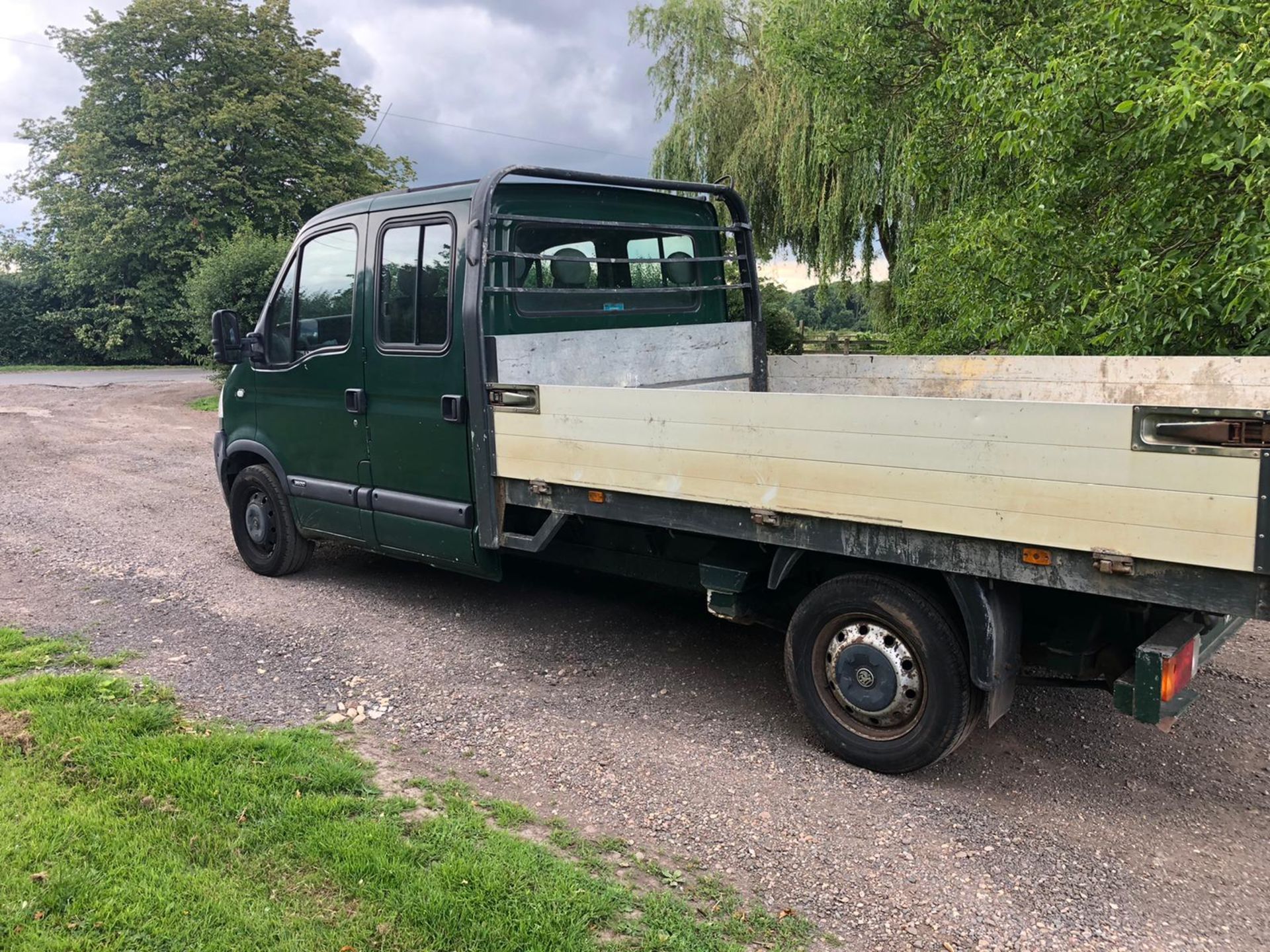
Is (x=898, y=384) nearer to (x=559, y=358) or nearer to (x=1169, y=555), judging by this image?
(x=559, y=358)

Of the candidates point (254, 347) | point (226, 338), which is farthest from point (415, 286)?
point (226, 338)

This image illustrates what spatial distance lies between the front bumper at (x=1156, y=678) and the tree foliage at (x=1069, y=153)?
8.40ft

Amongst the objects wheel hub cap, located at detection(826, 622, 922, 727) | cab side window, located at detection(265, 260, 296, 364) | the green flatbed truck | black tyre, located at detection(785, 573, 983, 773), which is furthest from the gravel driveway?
cab side window, located at detection(265, 260, 296, 364)

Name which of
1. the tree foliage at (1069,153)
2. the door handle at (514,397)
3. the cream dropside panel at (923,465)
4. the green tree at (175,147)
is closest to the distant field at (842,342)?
the tree foliage at (1069,153)

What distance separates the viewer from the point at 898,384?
6039 mm

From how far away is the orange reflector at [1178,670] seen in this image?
10.9 ft

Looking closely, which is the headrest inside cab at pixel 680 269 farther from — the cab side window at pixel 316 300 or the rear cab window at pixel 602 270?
the cab side window at pixel 316 300

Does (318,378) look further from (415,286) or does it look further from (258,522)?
(258,522)

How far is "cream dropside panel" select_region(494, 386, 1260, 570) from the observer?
2998mm

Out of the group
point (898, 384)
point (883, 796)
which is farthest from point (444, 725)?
point (898, 384)

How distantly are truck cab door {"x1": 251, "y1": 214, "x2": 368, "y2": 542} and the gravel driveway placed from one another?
2.31 feet

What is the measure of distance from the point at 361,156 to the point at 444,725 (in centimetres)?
2929

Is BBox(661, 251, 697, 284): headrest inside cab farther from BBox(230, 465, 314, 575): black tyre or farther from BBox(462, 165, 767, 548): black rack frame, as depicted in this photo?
BBox(230, 465, 314, 575): black tyre

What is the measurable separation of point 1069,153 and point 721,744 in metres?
4.96
